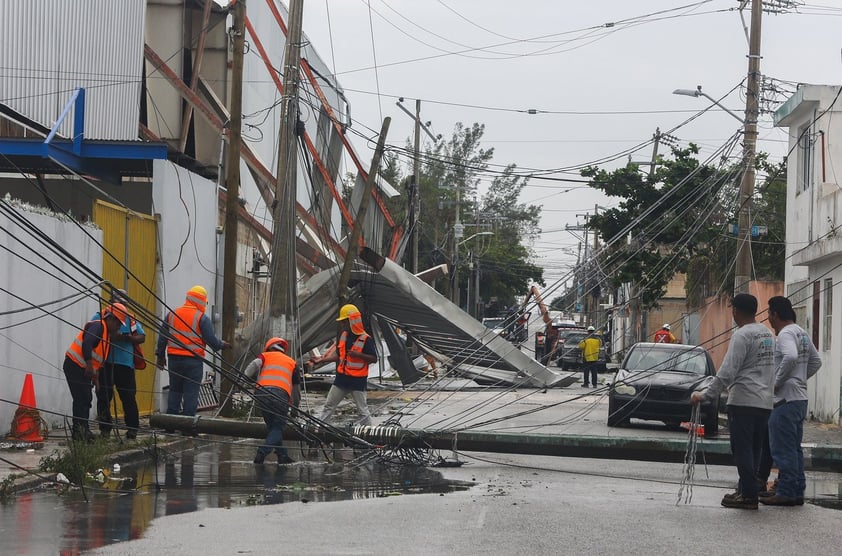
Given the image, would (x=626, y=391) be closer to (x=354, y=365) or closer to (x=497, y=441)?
(x=354, y=365)

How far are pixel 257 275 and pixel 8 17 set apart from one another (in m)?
11.5

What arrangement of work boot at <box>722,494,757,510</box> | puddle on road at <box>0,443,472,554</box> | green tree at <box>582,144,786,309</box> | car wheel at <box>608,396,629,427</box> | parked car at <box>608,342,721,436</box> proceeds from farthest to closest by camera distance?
green tree at <box>582,144,786,309</box> → car wheel at <box>608,396,629,427</box> → parked car at <box>608,342,721,436</box> → work boot at <box>722,494,757,510</box> → puddle on road at <box>0,443,472,554</box>

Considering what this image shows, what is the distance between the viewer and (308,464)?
42.0 feet

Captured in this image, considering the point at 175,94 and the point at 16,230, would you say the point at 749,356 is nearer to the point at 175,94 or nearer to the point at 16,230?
the point at 16,230

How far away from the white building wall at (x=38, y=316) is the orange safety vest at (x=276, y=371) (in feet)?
7.12

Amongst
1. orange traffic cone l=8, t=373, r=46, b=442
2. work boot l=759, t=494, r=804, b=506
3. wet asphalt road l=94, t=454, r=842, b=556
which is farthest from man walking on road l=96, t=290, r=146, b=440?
work boot l=759, t=494, r=804, b=506

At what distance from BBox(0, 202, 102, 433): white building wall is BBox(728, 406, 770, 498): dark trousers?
7190 millimetres

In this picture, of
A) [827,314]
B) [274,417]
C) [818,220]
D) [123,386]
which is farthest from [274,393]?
[818,220]

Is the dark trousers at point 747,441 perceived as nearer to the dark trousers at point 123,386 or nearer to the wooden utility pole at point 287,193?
the dark trousers at point 123,386

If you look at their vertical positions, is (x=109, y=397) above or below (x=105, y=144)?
below

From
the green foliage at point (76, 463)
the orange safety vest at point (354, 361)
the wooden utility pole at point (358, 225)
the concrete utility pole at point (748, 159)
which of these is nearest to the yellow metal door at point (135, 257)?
the orange safety vest at point (354, 361)

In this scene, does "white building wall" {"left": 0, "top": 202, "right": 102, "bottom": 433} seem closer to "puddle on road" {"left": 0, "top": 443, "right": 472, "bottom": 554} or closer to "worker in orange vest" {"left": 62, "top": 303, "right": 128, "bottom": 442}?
"worker in orange vest" {"left": 62, "top": 303, "right": 128, "bottom": 442}

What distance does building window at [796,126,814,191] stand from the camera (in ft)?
76.4

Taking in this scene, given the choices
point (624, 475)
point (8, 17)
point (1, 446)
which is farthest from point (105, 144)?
point (624, 475)
